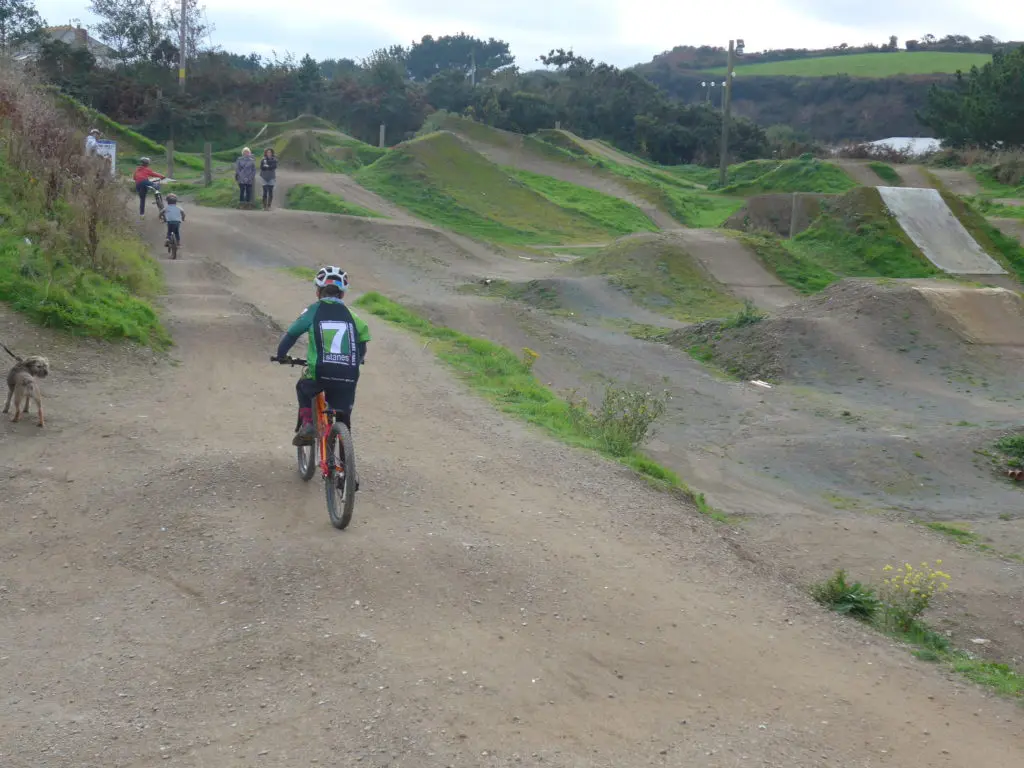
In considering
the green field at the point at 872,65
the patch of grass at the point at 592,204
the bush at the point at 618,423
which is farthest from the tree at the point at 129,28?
the green field at the point at 872,65

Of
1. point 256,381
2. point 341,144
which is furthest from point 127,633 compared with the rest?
point 341,144

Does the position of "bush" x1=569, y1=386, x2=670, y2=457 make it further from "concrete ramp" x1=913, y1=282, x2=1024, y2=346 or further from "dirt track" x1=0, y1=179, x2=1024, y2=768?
"concrete ramp" x1=913, y1=282, x2=1024, y2=346

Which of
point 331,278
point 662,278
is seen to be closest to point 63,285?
point 331,278

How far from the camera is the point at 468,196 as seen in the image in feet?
109

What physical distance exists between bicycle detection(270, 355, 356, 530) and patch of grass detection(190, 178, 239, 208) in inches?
833

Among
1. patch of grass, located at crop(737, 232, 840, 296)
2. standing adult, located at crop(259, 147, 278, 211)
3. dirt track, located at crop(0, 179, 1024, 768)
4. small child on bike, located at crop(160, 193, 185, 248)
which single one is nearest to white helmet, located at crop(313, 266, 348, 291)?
dirt track, located at crop(0, 179, 1024, 768)

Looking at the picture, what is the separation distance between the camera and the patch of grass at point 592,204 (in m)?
35.7

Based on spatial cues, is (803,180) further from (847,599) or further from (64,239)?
(847,599)

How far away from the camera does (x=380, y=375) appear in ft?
40.8

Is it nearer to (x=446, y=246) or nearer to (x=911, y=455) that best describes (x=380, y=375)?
(x=911, y=455)

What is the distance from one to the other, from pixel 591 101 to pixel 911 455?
5513cm

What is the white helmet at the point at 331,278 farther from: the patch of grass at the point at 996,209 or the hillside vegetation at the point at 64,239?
the patch of grass at the point at 996,209

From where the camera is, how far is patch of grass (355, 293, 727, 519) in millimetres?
10305

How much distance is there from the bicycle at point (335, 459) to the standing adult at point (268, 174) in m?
20.3
